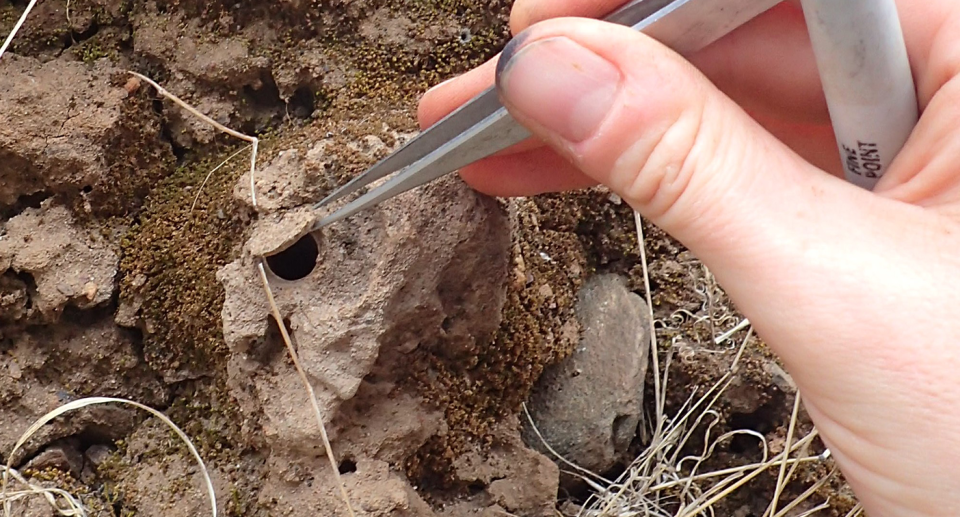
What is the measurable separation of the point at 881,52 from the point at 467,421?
3.07ft

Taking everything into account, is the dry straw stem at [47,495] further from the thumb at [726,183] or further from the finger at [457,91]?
the thumb at [726,183]

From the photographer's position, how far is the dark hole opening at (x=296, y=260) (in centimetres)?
129

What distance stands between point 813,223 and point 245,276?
861mm

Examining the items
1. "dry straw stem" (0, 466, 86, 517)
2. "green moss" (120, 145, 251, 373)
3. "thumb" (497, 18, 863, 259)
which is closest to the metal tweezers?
"thumb" (497, 18, 863, 259)

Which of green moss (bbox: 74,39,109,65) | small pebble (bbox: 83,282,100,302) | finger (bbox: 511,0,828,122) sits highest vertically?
finger (bbox: 511,0,828,122)

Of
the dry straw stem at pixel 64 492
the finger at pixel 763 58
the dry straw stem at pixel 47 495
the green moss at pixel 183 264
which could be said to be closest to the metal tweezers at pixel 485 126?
the finger at pixel 763 58

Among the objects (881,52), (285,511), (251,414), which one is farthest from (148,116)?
(881,52)

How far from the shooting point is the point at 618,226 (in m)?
1.75

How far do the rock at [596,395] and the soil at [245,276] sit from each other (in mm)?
60

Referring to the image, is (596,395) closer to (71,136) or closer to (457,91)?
(457,91)

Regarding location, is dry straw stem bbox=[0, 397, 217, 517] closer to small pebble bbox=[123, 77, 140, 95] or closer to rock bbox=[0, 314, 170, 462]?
rock bbox=[0, 314, 170, 462]

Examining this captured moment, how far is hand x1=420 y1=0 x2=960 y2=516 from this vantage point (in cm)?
73

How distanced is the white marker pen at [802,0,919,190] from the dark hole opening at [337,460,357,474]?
0.85 metres

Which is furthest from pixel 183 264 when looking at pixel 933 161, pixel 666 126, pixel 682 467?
pixel 933 161
